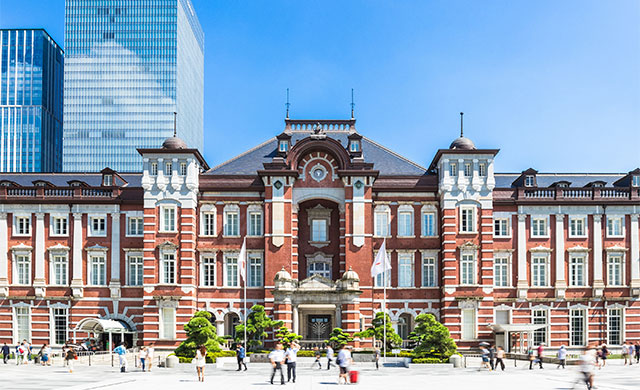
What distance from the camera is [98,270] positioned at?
5825 centimetres

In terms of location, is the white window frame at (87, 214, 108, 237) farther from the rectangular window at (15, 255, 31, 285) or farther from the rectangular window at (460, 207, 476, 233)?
the rectangular window at (460, 207, 476, 233)

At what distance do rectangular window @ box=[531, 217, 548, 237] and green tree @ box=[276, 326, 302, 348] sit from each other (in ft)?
65.0

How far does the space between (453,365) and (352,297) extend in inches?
458

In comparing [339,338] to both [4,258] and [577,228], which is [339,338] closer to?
[577,228]

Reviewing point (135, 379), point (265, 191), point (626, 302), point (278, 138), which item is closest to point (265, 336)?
point (265, 191)

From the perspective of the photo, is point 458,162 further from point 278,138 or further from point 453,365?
point 453,365

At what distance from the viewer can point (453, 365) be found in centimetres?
4475

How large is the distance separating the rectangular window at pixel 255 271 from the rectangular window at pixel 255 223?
1783mm

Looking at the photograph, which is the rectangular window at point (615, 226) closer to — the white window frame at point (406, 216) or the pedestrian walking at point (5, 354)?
the white window frame at point (406, 216)

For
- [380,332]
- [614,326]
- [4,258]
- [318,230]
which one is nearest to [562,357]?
[380,332]

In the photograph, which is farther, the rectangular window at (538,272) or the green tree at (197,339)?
the rectangular window at (538,272)

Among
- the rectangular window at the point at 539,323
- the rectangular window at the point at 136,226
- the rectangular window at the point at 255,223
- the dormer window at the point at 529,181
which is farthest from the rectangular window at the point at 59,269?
the dormer window at the point at 529,181

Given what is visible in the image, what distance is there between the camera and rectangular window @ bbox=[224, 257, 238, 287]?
57406 mm

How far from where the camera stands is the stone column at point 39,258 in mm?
57625
